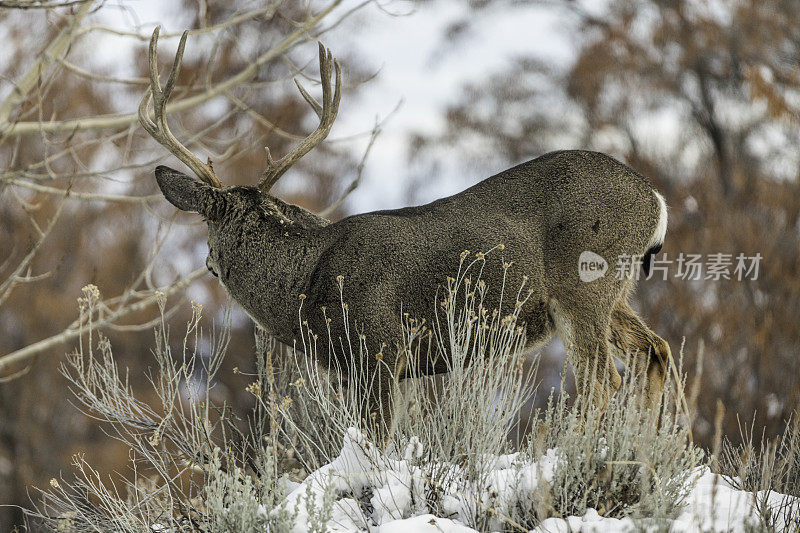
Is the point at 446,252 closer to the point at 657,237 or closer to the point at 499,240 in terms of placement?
the point at 499,240

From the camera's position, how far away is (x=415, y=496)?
183 inches

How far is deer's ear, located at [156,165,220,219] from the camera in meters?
5.80

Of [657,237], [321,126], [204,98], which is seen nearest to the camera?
[657,237]

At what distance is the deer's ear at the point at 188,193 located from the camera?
5.80m

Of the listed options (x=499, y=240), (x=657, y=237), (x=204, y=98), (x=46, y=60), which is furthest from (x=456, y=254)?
(x=46, y=60)

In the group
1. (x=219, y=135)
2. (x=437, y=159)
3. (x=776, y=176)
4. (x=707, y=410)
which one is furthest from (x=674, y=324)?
(x=219, y=135)

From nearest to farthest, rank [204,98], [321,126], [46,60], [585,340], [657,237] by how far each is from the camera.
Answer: [585,340], [657,237], [321,126], [46,60], [204,98]

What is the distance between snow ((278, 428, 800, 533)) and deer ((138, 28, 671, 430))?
57cm

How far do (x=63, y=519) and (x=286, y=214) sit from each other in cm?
227

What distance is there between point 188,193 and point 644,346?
2957mm

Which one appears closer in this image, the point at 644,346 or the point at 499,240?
the point at 499,240

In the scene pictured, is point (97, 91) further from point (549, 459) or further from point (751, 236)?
point (549, 459)

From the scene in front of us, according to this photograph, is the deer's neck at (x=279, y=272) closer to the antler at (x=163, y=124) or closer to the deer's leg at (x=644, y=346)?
the antler at (x=163, y=124)

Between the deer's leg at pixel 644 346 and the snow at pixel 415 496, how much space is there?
1025mm
